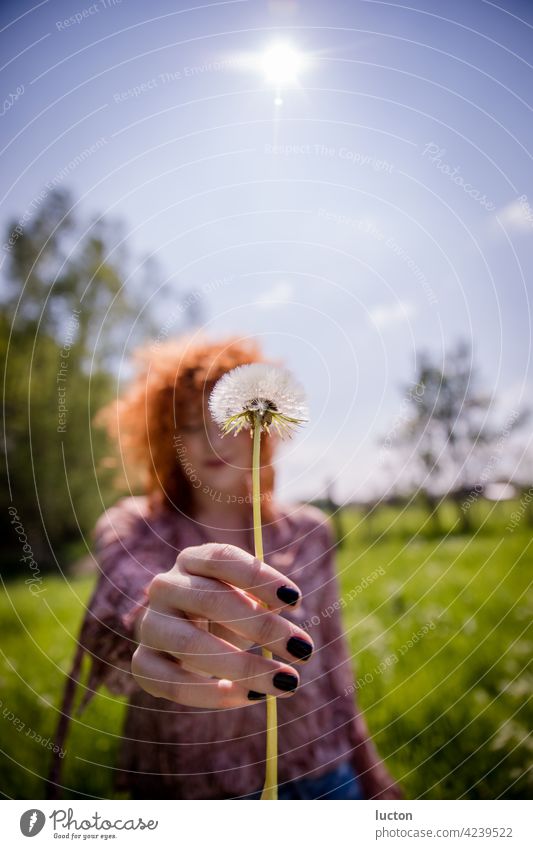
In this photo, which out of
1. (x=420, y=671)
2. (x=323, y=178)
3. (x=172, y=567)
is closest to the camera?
(x=172, y=567)

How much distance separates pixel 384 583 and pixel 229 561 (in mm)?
1526

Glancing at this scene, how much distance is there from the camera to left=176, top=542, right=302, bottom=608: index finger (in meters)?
0.36

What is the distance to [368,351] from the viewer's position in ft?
2.53

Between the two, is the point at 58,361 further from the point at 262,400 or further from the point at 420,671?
the point at 262,400

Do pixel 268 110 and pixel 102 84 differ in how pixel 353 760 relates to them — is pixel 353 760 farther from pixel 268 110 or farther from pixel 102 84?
pixel 102 84

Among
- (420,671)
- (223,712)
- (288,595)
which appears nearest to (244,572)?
(288,595)

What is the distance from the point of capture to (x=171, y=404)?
2.77 feet

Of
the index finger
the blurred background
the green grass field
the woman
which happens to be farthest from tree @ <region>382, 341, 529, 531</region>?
the index finger

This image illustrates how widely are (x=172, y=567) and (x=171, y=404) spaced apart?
1.04 ft

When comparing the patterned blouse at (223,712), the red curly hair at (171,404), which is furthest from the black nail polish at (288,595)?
the red curly hair at (171,404)

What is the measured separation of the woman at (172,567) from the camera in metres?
0.68

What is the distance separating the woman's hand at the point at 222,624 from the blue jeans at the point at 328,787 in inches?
20.6

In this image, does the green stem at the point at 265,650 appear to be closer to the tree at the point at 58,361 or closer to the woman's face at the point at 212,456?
the woman's face at the point at 212,456

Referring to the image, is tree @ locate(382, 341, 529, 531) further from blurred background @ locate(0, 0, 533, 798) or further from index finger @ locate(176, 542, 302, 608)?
index finger @ locate(176, 542, 302, 608)
